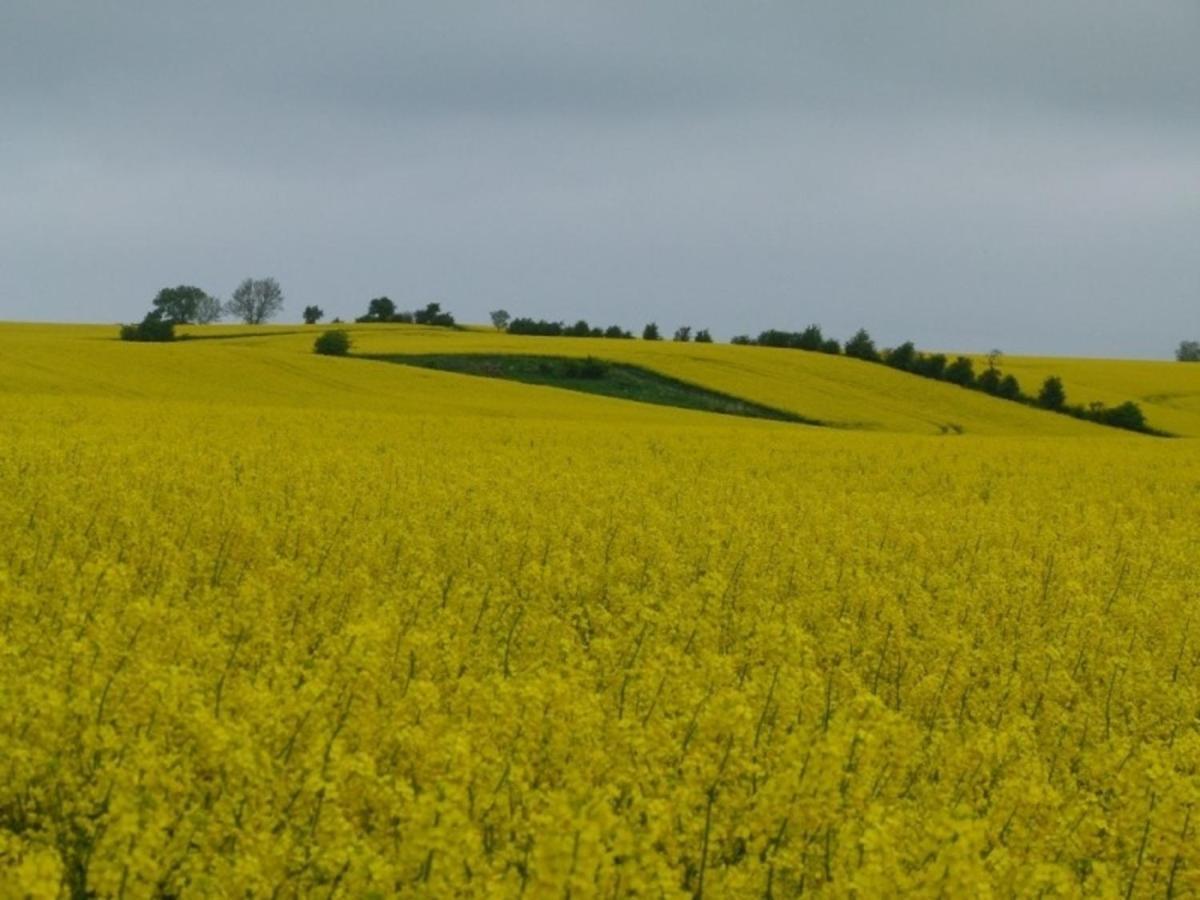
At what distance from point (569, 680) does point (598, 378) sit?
4415 centimetres

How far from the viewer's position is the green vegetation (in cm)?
4509

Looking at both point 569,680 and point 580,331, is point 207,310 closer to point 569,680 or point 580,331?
point 580,331

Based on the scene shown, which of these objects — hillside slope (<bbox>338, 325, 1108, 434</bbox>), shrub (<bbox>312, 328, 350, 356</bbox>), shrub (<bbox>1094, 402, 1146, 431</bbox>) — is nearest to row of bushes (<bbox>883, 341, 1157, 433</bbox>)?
A: shrub (<bbox>1094, 402, 1146, 431</bbox>)

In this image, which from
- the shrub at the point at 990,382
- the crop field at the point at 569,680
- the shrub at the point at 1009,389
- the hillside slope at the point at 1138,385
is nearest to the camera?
the crop field at the point at 569,680

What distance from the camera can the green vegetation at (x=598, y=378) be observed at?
148 ft

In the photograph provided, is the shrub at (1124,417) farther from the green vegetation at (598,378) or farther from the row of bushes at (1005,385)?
the green vegetation at (598,378)

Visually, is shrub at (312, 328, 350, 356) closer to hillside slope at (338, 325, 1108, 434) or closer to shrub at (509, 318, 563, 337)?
hillside slope at (338, 325, 1108, 434)

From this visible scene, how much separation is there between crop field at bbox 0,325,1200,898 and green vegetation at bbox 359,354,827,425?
1050 inches

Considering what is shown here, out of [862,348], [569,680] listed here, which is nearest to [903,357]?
[862,348]

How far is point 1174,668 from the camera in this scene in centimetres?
825

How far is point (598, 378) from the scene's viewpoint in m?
49.4

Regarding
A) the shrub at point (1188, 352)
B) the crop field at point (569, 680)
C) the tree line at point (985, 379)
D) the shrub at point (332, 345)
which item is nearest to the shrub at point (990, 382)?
the tree line at point (985, 379)

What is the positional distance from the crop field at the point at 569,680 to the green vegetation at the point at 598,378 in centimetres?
2666

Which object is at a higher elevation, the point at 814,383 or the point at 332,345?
the point at 332,345
